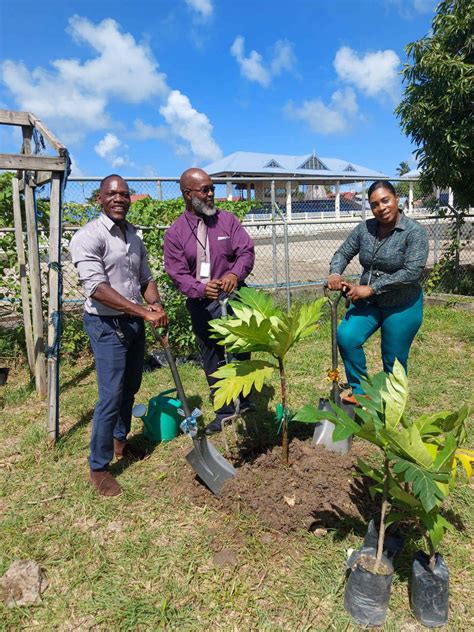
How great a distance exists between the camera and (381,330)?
3.49 metres

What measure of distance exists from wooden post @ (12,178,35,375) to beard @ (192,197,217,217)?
237 centimetres

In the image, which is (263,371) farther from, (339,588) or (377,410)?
(339,588)

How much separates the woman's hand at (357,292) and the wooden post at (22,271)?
3.51 metres

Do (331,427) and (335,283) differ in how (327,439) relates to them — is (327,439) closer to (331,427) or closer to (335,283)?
(331,427)

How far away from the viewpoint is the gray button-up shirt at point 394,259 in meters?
3.21

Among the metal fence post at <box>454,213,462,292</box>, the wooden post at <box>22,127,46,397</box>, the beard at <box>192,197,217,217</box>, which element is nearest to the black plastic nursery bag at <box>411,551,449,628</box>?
the beard at <box>192,197,217,217</box>

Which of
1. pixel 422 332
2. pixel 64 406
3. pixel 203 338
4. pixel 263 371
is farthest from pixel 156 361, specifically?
pixel 422 332

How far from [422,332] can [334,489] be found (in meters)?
4.24

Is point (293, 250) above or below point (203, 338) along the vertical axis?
above

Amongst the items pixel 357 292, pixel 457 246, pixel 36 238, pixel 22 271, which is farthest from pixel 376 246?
pixel 457 246

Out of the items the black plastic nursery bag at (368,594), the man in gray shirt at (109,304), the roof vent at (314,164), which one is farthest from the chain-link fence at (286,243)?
the roof vent at (314,164)

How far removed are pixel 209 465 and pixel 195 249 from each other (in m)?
1.65

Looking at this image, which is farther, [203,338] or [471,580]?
[203,338]

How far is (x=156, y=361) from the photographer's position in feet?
18.5
